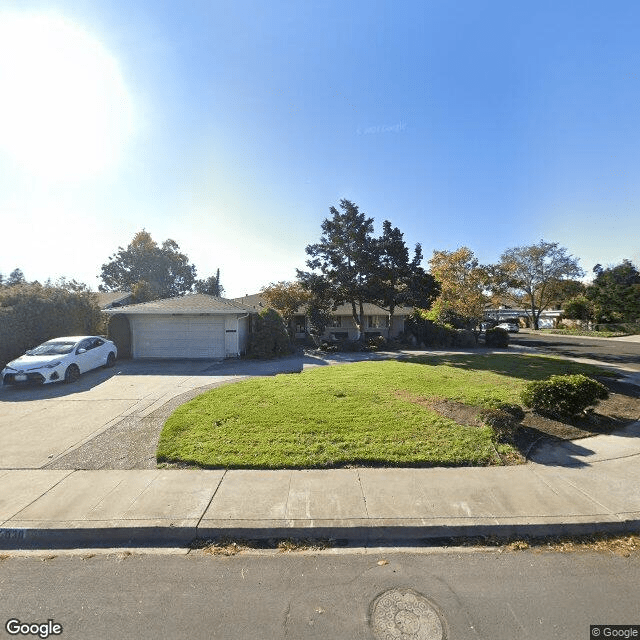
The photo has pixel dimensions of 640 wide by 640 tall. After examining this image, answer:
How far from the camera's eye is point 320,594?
9.34ft

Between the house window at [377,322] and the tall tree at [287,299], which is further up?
the tall tree at [287,299]

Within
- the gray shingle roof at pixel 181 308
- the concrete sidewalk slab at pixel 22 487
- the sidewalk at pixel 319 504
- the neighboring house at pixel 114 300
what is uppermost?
the neighboring house at pixel 114 300

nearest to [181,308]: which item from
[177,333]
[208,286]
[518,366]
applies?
[177,333]

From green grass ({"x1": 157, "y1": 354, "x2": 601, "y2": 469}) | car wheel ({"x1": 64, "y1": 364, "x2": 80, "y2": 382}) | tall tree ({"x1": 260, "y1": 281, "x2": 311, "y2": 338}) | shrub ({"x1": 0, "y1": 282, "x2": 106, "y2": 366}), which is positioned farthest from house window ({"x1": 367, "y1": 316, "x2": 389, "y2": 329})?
car wheel ({"x1": 64, "y1": 364, "x2": 80, "y2": 382})

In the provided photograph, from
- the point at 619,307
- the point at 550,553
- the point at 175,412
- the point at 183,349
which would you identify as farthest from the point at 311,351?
the point at 619,307

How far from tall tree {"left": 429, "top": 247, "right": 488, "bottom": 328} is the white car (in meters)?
25.1

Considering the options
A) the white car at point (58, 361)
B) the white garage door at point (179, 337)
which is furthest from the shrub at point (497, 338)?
the white car at point (58, 361)

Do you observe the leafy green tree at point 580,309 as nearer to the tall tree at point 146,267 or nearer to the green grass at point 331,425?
the green grass at point 331,425

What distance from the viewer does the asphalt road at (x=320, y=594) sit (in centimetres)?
251

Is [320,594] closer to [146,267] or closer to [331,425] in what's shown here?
[331,425]

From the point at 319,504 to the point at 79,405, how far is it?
766 cm

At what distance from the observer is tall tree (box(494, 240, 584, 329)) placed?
39.3 metres

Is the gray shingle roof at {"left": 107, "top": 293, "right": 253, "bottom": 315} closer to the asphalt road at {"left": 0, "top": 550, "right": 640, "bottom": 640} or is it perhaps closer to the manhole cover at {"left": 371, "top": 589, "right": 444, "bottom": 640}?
the asphalt road at {"left": 0, "top": 550, "right": 640, "bottom": 640}

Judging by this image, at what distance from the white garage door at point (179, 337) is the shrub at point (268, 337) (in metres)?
1.78
